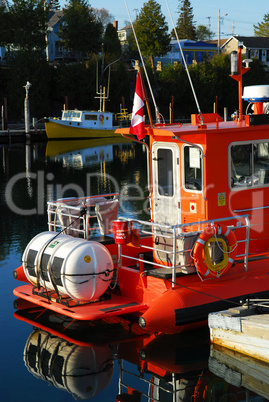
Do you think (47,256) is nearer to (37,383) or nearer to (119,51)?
(37,383)

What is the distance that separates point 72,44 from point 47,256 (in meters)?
61.0

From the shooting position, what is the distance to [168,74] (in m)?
70.9

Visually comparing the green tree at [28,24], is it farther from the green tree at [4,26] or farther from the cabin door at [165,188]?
the cabin door at [165,188]

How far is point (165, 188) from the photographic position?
11023 millimetres

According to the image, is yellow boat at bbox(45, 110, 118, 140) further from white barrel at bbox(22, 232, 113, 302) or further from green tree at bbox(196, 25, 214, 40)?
green tree at bbox(196, 25, 214, 40)

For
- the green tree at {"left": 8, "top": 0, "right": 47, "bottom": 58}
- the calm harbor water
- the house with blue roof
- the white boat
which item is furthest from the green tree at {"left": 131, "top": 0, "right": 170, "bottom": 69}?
the calm harbor water

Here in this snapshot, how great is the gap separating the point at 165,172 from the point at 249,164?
1.54m

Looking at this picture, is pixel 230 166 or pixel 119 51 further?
pixel 119 51

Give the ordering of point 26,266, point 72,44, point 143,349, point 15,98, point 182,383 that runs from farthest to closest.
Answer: point 72,44, point 15,98, point 26,266, point 143,349, point 182,383

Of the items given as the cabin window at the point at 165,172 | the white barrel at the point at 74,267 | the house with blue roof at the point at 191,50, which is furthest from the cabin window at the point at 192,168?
the house with blue roof at the point at 191,50

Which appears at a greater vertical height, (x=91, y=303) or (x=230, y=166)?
(x=230, y=166)

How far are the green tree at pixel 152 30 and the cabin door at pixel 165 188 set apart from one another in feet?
206

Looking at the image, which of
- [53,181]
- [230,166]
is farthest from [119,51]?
[230,166]

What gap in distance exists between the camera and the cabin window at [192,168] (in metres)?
10.5
